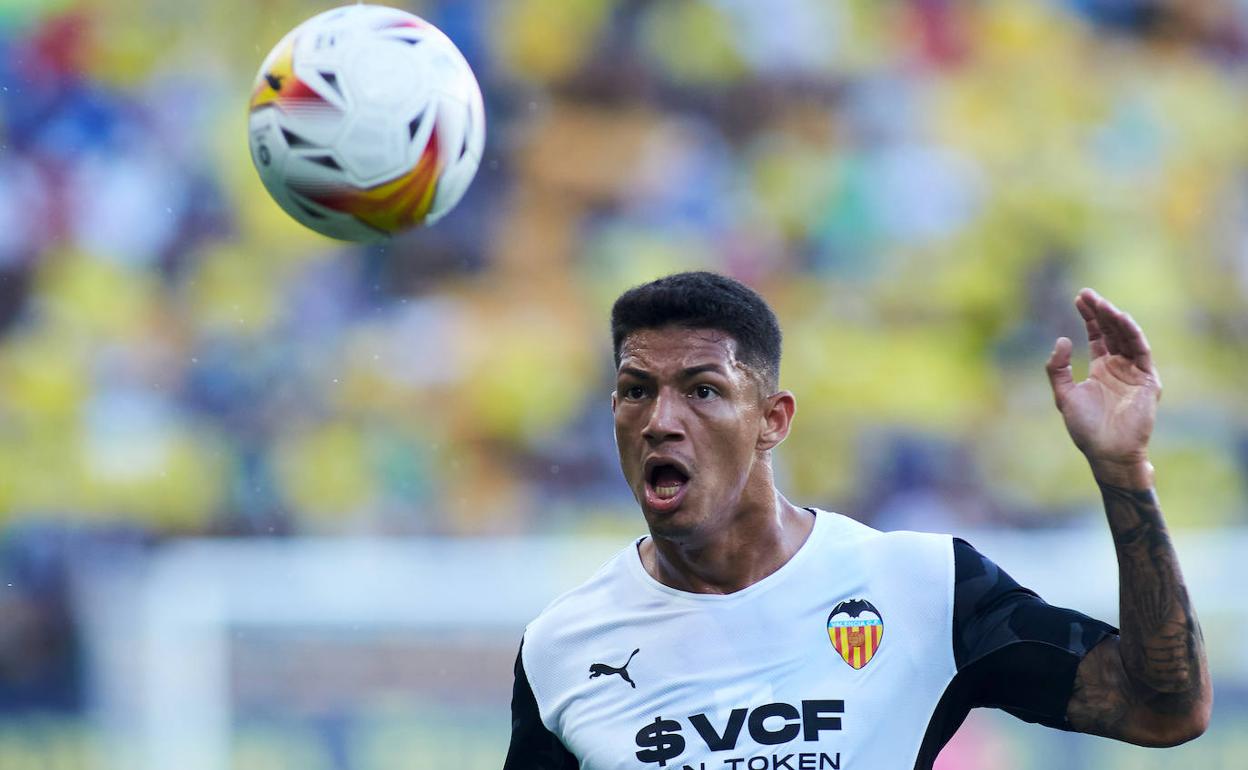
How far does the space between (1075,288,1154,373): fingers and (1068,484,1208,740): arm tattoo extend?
27 centimetres

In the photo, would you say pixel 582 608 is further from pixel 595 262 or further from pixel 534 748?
pixel 595 262

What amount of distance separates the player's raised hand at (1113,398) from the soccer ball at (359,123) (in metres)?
1.76

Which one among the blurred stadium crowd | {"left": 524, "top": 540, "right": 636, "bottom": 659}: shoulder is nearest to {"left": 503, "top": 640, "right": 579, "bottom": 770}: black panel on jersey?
{"left": 524, "top": 540, "right": 636, "bottom": 659}: shoulder

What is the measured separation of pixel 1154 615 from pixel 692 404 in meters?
1.06

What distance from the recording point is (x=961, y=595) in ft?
11.6

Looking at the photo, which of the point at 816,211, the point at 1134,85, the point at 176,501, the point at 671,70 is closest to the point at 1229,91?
the point at 1134,85

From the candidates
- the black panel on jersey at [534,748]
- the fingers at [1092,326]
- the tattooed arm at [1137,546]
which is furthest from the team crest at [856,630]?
the fingers at [1092,326]

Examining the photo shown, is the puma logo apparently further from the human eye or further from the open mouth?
the human eye

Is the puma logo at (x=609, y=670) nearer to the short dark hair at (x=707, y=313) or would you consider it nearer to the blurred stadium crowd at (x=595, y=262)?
the short dark hair at (x=707, y=313)

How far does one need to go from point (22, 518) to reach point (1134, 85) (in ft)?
22.5

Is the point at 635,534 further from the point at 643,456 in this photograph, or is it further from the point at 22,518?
the point at 643,456

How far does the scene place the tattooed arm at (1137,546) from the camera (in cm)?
311

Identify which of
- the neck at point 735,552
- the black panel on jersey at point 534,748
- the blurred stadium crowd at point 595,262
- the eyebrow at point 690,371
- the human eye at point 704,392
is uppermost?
the blurred stadium crowd at point 595,262

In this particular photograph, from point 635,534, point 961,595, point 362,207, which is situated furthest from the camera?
point 635,534
